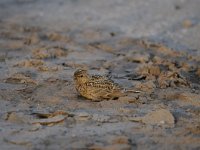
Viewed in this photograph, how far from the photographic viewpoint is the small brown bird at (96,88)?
23.1 ft

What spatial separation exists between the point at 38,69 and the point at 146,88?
1.97m

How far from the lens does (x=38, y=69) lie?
894cm

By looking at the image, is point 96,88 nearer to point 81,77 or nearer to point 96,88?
point 96,88

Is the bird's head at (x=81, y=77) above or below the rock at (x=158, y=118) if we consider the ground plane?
above

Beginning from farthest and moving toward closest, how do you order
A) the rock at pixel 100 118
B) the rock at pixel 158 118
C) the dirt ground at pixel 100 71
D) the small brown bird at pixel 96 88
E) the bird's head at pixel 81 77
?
the bird's head at pixel 81 77, the small brown bird at pixel 96 88, the rock at pixel 100 118, the rock at pixel 158 118, the dirt ground at pixel 100 71

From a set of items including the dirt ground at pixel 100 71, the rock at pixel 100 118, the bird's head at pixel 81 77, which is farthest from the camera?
the bird's head at pixel 81 77

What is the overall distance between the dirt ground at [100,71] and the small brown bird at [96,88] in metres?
0.11

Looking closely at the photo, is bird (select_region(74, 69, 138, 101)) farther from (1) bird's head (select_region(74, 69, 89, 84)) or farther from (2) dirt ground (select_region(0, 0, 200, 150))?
(2) dirt ground (select_region(0, 0, 200, 150))

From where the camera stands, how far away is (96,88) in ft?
23.0

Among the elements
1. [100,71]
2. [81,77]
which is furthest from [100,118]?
[100,71]

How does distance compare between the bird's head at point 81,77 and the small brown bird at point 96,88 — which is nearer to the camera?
the small brown bird at point 96,88

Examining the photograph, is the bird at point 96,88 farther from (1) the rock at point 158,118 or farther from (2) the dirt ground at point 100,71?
(1) the rock at point 158,118

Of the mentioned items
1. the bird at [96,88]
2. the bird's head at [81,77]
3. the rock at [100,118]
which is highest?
the bird's head at [81,77]

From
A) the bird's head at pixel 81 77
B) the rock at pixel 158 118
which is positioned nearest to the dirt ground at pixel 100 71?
the rock at pixel 158 118
